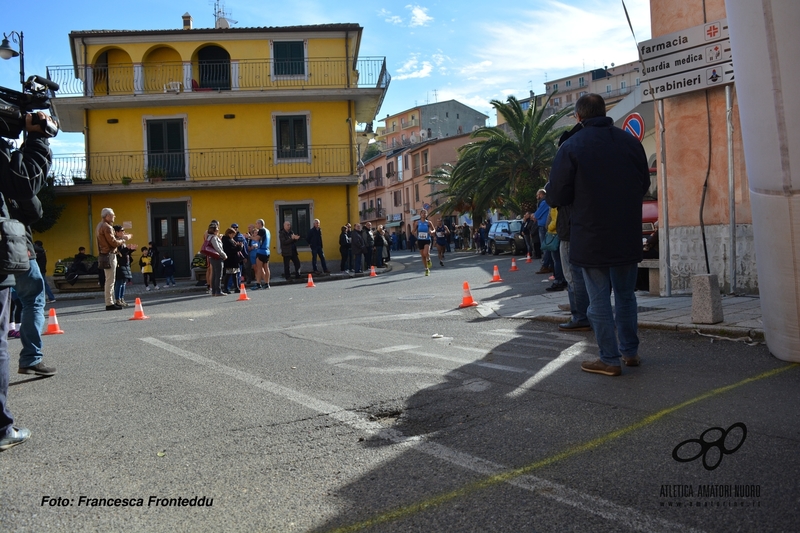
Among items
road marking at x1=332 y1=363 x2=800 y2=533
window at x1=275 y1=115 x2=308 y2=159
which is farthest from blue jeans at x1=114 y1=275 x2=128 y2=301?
window at x1=275 y1=115 x2=308 y2=159

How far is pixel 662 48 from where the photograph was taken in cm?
959

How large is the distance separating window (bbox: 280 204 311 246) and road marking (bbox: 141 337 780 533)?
24.8m

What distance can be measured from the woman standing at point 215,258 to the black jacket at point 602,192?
1344 centimetres

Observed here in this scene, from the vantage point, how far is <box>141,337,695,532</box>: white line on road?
277 centimetres

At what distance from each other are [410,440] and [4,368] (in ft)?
8.29

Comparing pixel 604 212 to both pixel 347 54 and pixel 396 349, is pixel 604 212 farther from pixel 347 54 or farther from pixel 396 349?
pixel 347 54

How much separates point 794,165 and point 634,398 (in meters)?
2.18

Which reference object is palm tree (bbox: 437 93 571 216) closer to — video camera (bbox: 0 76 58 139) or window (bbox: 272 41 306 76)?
window (bbox: 272 41 306 76)

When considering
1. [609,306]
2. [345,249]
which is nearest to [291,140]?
[345,249]

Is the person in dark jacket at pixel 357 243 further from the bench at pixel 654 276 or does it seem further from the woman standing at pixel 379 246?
the bench at pixel 654 276

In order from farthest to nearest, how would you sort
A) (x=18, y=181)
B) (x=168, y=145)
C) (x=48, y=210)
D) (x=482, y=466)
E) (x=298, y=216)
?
(x=298, y=216), (x=168, y=145), (x=48, y=210), (x=18, y=181), (x=482, y=466)

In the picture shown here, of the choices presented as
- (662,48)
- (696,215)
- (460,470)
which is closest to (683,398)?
(460,470)

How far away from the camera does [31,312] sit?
6.28 metres

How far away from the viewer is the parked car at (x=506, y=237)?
31.8 metres
